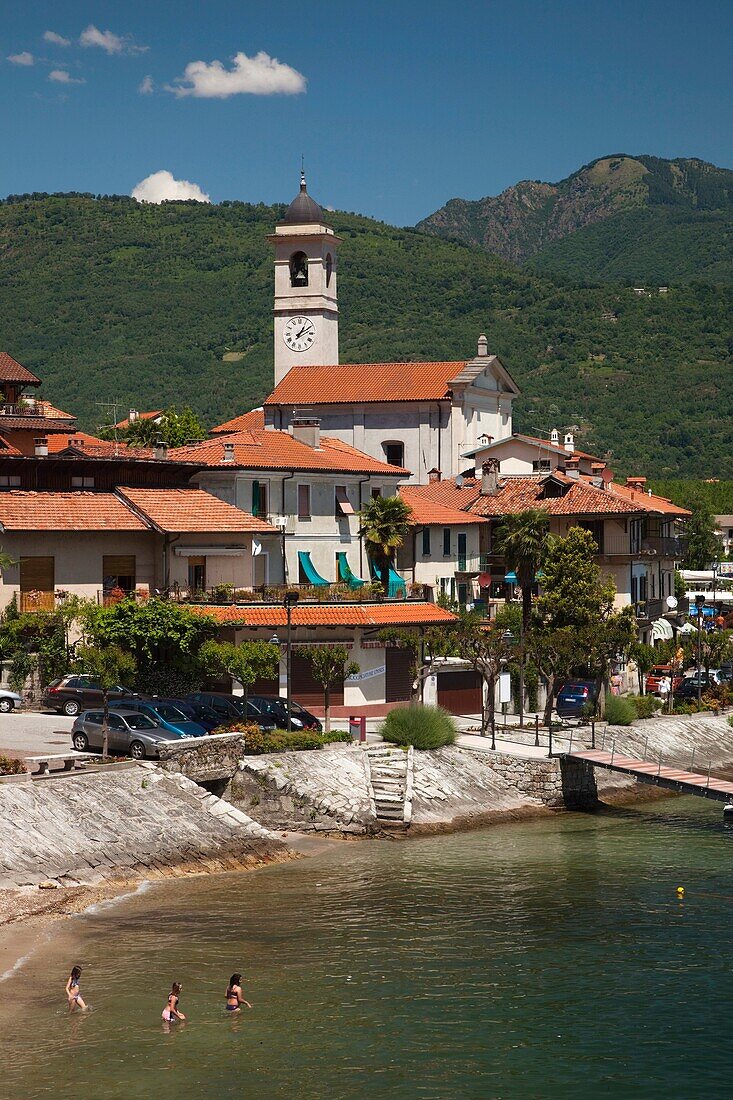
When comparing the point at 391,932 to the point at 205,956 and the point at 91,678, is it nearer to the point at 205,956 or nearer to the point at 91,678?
the point at 205,956

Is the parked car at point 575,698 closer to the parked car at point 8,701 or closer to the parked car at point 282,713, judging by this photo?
the parked car at point 282,713

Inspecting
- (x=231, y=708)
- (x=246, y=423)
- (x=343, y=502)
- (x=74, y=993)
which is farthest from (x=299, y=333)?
(x=74, y=993)

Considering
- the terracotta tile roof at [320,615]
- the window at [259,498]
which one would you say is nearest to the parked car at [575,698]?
the terracotta tile roof at [320,615]

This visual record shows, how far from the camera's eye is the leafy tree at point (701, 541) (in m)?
130

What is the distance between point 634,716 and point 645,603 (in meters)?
11.7

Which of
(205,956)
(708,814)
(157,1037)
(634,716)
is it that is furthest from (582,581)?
(157,1037)

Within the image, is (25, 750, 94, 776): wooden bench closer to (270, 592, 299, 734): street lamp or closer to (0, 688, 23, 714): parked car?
(270, 592, 299, 734): street lamp

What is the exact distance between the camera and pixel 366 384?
99.2m

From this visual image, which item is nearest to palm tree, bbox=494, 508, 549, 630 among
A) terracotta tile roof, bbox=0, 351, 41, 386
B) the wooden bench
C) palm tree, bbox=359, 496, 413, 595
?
palm tree, bbox=359, 496, 413, 595

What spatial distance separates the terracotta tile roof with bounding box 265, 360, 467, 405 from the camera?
319 feet

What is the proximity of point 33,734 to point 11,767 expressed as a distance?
→ 8.49m

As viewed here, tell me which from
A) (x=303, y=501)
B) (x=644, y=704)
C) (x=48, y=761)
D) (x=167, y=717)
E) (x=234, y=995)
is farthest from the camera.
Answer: (x=303, y=501)

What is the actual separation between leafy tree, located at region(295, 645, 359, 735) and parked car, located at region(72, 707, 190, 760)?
30.3 ft

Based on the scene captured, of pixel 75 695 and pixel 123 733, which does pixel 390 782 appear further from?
pixel 75 695
